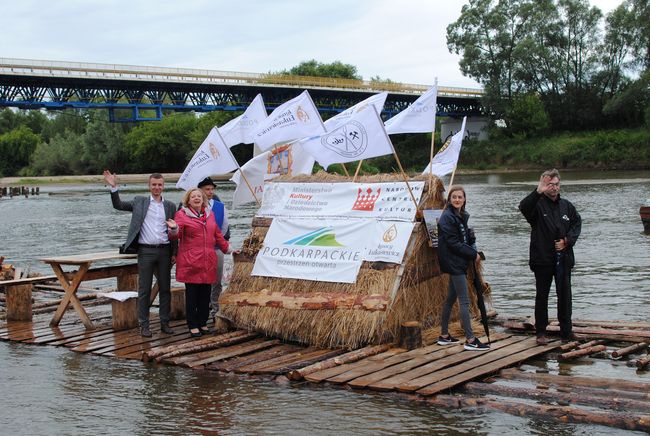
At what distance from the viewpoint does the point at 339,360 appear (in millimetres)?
8797

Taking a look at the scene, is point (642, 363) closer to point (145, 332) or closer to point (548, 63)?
point (145, 332)

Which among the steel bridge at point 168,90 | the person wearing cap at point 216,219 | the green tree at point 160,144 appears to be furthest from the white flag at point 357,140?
the green tree at point 160,144

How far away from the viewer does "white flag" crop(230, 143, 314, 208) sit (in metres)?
12.4

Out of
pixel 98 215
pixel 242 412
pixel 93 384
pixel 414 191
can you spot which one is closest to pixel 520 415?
pixel 242 412

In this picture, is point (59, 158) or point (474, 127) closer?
point (474, 127)

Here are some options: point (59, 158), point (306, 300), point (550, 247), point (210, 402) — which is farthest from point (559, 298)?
point (59, 158)

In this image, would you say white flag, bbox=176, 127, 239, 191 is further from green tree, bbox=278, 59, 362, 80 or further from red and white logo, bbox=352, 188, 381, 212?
green tree, bbox=278, 59, 362, 80

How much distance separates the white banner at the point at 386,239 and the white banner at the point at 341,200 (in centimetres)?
12

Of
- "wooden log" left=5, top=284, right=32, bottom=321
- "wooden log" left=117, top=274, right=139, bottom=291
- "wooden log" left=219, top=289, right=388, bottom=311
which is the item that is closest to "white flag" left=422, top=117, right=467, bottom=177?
"wooden log" left=219, top=289, right=388, bottom=311

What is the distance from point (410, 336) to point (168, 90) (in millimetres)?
74667

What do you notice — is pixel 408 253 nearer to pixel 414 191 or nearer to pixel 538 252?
pixel 414 191

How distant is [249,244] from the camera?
36.6ft

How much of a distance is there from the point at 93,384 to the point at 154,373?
2.24 feet

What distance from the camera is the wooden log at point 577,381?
7.50m
